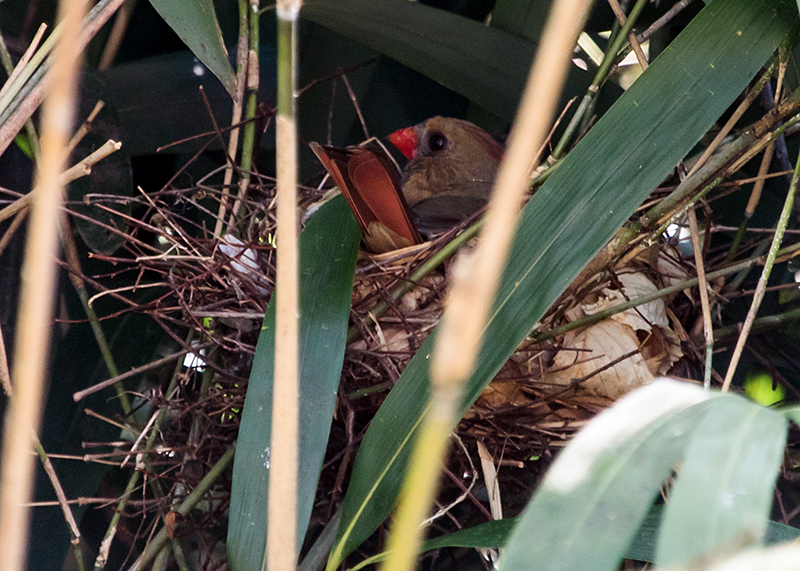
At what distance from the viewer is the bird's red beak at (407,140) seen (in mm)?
1670

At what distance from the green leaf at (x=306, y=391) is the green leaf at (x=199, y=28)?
0.28 metres

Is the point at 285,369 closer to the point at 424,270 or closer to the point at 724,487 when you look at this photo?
the point at 724,487

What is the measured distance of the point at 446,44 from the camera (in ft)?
4.59

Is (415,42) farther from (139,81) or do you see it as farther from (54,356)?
(54,356)

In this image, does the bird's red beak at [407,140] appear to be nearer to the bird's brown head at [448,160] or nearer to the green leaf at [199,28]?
the bird's brown head at [448,160]

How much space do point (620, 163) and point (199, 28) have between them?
0.59 m

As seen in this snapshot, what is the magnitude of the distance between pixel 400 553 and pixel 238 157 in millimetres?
1510

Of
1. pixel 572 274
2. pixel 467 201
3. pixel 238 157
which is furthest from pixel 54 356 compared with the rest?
pixel 572 274

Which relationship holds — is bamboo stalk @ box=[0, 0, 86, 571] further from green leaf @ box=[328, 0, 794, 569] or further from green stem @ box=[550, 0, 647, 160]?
green stem @ box=[550, 0, 647, 160]

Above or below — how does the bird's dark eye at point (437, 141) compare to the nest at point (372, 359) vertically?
above

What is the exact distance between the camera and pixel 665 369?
1188 mm

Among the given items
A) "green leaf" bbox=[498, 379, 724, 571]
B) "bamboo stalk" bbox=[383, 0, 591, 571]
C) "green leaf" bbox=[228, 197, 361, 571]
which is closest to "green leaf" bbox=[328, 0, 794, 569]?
"green leaf" bbox=[228, 197, 361, 571]

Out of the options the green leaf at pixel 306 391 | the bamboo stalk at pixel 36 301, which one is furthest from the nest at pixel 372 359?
the bamboo stalk at pixel 36 301

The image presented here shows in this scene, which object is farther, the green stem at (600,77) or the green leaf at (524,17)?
the green leaf at (524,17)
